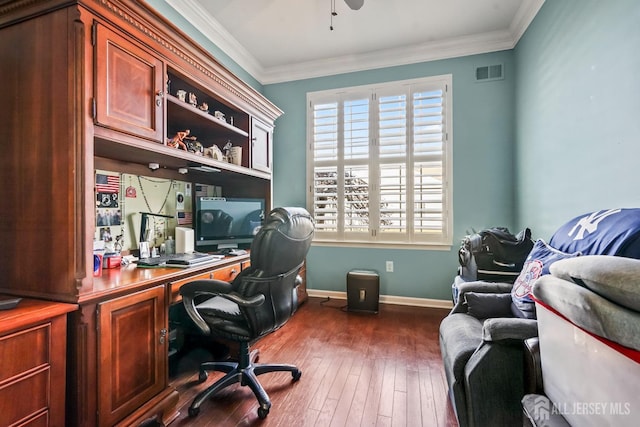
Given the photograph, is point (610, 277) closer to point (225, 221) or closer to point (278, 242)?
point (278, 242)

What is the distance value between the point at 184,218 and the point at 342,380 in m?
1.80

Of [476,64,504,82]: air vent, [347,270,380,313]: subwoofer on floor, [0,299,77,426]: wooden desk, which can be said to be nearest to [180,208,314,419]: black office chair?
[0,299,77,426]: wooden desk

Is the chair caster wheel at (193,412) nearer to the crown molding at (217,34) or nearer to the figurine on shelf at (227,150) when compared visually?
the figurine on shelf at (227,150)

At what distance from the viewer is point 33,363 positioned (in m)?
1.07

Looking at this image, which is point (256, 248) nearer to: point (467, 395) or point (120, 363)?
point (120, 363)

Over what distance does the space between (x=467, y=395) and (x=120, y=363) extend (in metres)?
1.51

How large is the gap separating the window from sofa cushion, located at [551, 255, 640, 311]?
2.52 meters

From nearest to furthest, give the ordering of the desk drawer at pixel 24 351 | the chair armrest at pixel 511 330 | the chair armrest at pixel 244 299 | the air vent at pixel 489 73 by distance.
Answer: the desk drawer at pixel 24 351 < the chair armrest at pixel 511 330 < the chair armrest at pixel 244 299 < the air vent at pixel 489 73

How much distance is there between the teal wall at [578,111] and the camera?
151 cm

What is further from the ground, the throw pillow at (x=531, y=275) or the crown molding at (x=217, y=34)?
the crown molding at (x=217, y=34)

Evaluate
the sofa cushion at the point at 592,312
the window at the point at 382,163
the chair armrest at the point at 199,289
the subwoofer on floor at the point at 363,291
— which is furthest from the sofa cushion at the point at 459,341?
the window at the point at 382,163

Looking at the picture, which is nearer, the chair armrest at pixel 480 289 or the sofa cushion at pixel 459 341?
the sofa cushion at pixel 459 341

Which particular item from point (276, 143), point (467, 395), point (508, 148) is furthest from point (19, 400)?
point (508, 148)

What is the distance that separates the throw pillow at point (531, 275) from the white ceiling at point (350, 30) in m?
2.15
